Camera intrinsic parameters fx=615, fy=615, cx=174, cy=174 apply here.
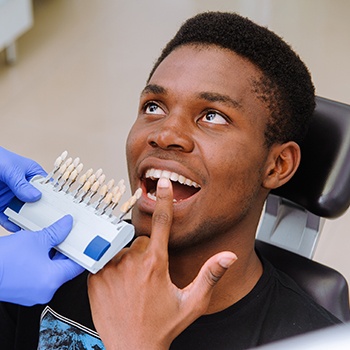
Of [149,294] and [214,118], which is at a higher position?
[214,118]

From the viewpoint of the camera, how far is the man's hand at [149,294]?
1053mm

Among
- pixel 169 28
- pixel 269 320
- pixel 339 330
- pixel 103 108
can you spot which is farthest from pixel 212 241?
pixel 169 28

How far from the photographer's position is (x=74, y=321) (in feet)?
4.42

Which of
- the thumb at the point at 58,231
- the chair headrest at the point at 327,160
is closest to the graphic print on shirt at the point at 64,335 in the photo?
the thumb at the point at 58,231

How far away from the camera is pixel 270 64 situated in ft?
4.52

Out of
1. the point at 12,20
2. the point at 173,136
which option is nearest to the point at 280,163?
the point at 173,136

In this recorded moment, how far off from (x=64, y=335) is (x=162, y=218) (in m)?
0.39

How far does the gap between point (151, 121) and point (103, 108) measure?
6.11ft

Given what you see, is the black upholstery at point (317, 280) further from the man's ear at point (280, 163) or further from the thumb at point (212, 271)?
the thumb at point (212, 271)

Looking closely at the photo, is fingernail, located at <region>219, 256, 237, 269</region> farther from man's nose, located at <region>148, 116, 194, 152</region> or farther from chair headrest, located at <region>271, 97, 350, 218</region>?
chair headrest, located at <region>271, 97, 350, 218</region>

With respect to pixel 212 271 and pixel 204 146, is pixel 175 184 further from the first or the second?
pixel 212 271

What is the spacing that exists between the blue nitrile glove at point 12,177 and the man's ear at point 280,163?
1.70 ft

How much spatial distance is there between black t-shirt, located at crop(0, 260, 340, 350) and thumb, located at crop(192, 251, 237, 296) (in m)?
0.28

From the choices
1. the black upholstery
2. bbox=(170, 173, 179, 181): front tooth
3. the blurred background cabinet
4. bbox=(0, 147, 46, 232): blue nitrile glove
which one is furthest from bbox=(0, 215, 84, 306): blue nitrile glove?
the blurred background cabinet
